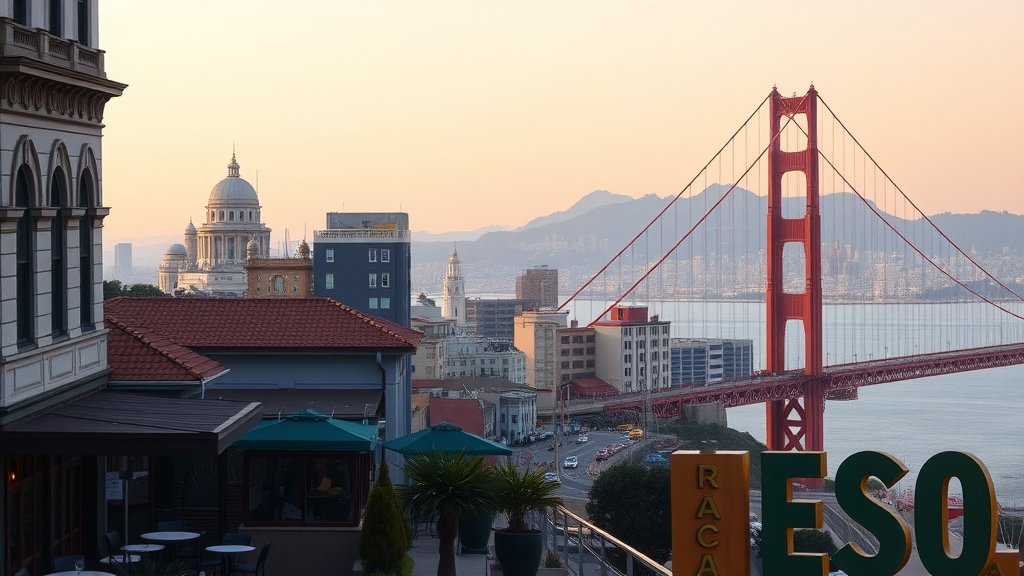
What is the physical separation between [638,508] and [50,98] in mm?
41597

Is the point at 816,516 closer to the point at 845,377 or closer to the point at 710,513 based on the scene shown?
the point at 710,513

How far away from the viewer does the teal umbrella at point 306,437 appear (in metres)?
13.2

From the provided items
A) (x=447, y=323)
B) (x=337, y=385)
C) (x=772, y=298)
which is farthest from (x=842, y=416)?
(x=337, y=385)

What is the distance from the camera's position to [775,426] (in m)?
63.8

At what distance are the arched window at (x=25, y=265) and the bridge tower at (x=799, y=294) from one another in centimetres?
5510

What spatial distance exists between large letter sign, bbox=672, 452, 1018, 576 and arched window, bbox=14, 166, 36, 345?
5621mm

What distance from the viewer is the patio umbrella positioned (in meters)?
15.0

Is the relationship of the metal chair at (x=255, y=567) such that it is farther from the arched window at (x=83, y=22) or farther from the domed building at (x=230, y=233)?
the domed building at (x=230, y=233)

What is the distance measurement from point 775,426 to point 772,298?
678cm

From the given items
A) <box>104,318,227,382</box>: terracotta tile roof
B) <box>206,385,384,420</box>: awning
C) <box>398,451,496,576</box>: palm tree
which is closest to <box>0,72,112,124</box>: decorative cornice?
<box>104,318,227,382</box>: terracotta tile roof

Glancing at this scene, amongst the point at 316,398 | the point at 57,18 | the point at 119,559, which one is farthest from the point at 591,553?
the point at 57,18

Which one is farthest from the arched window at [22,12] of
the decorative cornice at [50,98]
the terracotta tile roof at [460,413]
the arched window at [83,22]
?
the terracotta tile roof at [460,413]

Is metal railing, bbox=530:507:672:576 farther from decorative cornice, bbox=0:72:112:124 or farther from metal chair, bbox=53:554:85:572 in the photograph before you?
decorative cornice, bbox=0:72:112:124

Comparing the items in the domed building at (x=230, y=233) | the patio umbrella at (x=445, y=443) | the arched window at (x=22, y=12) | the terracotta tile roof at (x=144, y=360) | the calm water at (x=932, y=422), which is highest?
the domed building at (x=230, y=233)
